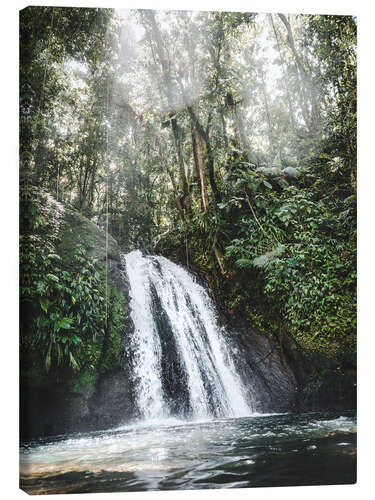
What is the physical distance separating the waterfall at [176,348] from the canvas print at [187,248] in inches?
0.6

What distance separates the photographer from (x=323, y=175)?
4.18 meters

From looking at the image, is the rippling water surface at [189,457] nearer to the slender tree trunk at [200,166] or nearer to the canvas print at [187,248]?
the canvas print at [187,248]

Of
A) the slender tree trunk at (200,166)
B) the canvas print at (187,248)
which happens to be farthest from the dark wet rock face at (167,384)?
the slender tree trunk at (200,166)

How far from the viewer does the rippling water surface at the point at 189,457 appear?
9.27ft

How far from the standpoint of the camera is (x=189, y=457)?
9.75 feet

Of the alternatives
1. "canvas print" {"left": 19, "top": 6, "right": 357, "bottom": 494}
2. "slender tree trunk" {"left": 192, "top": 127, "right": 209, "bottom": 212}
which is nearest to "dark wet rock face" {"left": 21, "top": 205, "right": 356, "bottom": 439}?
"canvas print" {"left": 19, "top": 6, "right": 357, "bottom": 494}

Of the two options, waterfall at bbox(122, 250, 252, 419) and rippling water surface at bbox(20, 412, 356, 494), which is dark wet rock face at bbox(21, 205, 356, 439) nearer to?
waterfall at bbox(122, 250, 252, 419)

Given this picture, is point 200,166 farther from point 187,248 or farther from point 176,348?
point 176,348

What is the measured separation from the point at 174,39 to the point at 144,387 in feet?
10.5

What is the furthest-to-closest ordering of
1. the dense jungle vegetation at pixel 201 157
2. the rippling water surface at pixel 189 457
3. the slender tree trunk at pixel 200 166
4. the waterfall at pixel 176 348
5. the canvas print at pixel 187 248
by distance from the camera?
1. the slender tree trunk at pixel 200 166
2. the waterfall at pixel 176 348
3. the dense jungle vegetation at pixel 201 157
4. the canvas print at pixel 187 248
5. the rippling water surface at pixel 189 457

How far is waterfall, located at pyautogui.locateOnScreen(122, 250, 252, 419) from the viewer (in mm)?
3680

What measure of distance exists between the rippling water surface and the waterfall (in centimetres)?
25

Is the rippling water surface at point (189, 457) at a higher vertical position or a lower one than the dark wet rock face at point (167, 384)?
lower

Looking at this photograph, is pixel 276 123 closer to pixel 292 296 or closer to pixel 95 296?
pixel 292 296
